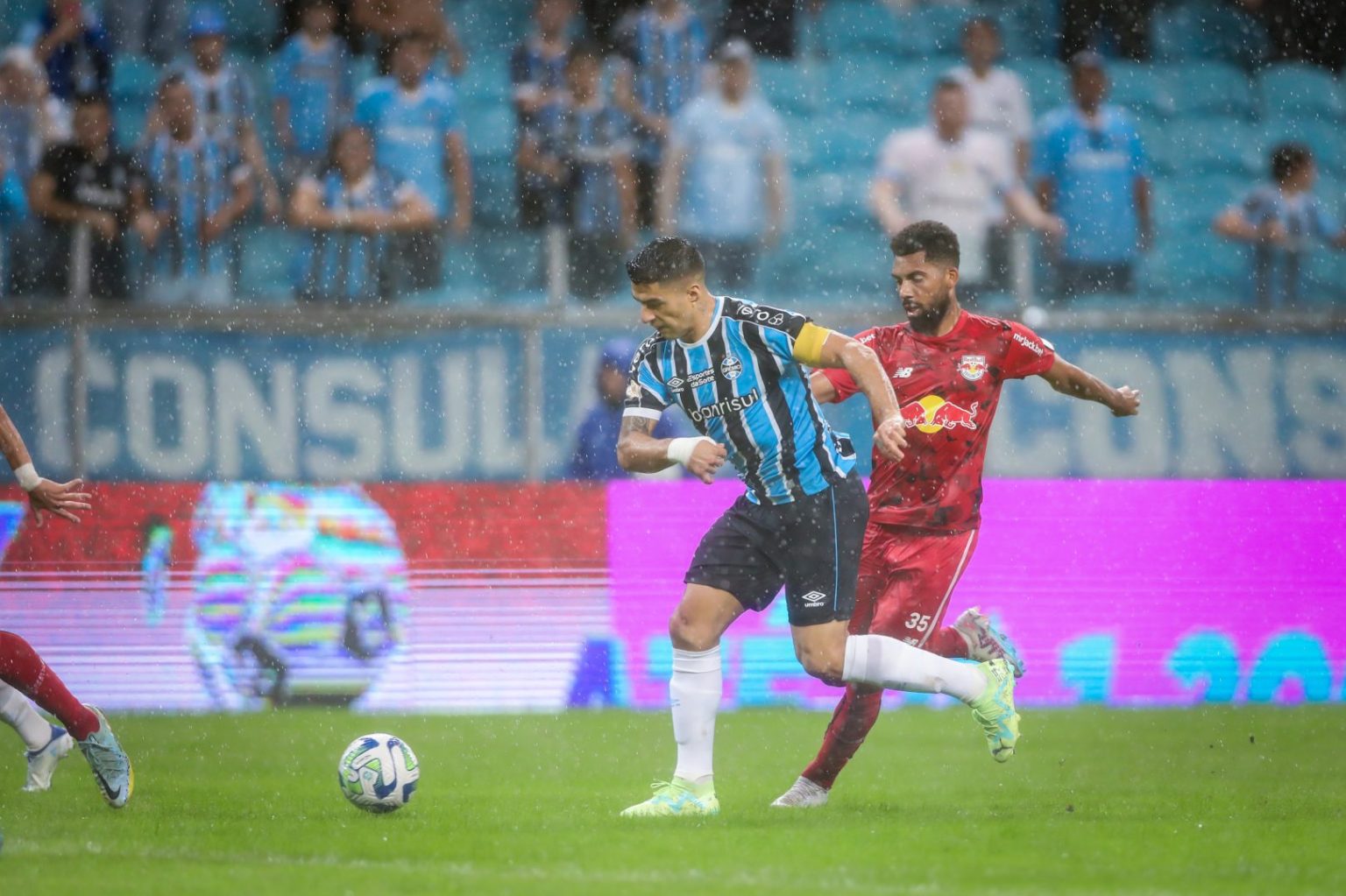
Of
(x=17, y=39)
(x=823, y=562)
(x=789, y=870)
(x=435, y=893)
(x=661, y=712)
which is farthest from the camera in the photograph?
(x=17, y=39)

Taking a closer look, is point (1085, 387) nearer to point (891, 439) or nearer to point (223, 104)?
point (891, 439)

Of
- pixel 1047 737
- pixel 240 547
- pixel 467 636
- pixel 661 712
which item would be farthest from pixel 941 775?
pixel 240 547

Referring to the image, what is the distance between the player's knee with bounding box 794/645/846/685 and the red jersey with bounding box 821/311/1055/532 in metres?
0.74

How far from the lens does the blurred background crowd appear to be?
11.6 meters

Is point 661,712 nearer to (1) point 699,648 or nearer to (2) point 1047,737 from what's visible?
(2) point 1047,737

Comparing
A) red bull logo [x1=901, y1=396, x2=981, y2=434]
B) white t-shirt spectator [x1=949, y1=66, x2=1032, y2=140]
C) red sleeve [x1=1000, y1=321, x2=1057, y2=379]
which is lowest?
red bull logo [x1=901, y1=396, x2=981, y2=434]

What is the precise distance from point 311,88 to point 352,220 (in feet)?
5.71

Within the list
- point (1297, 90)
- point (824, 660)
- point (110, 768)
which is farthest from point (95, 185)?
point (1297, 90)

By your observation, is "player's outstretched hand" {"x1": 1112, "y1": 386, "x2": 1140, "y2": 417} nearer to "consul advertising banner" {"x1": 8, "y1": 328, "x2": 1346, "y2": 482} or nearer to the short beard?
the short beard

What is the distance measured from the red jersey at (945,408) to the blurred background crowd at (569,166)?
4294 mm

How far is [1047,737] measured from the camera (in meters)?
8.80

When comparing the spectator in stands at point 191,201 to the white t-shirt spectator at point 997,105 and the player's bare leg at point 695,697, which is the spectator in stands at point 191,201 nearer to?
the white t-shirt spectator at point 997,105

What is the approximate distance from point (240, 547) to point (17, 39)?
205 inches

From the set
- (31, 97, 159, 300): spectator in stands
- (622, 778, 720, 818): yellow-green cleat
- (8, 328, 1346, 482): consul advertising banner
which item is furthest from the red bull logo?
(31, 97, 159, 300): spectator in stands
